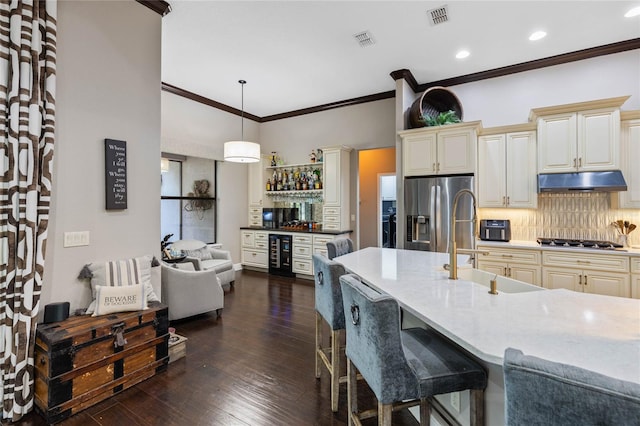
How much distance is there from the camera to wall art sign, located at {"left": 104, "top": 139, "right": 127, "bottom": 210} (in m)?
2.54

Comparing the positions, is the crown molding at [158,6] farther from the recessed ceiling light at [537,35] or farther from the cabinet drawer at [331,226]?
the recessed ceiling light at [537,35]

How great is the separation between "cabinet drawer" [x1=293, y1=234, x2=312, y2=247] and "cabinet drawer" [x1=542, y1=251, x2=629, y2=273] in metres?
3.60

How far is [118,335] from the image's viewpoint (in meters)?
2.22

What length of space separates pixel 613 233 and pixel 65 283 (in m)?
5.81

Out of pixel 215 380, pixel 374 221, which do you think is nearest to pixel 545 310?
pixel 215 380

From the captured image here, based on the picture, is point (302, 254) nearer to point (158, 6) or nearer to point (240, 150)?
point (240, 150)

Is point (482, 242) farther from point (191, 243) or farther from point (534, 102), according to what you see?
point (191, 243)

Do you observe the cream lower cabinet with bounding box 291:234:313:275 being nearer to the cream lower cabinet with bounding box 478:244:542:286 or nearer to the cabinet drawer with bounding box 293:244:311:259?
the cabinet drawer with bounding box 293:244:311:259

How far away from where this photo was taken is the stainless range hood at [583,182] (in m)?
3.37

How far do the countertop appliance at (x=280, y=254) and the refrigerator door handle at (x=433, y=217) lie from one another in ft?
9.04

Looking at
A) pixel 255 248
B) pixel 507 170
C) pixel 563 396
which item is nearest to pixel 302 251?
pixel 255 248

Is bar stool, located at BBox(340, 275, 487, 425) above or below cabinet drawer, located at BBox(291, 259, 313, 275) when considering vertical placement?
above

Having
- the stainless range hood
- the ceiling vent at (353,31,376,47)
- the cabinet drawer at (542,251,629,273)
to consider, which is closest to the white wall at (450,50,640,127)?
the stainless range hood

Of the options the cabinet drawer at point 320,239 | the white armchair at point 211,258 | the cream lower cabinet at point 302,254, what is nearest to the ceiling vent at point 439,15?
the cabinet drawer at point 320,239
